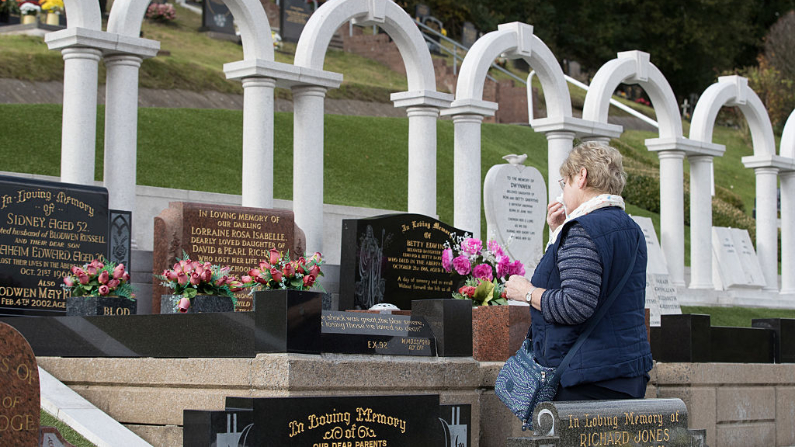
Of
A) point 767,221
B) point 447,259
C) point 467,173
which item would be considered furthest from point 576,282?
point 767,221

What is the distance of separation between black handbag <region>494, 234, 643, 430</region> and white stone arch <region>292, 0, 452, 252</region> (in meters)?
9.16

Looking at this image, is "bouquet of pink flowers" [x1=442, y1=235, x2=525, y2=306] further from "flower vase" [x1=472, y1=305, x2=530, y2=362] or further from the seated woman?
the seated woman

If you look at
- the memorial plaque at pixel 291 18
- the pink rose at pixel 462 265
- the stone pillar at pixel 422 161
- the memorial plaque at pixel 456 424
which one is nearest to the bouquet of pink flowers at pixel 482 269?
the pink rose at pixel 462 265

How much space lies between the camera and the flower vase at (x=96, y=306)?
9133 mm

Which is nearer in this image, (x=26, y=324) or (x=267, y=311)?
(x=267, y=311)

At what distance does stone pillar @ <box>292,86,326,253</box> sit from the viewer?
1402 centimetres

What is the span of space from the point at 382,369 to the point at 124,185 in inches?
240

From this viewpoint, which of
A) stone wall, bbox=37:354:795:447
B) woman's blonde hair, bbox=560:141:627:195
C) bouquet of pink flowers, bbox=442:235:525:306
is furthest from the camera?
bouquet of pink flowers, bbox=442:235:525:306

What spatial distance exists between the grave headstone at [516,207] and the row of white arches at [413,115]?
55cm

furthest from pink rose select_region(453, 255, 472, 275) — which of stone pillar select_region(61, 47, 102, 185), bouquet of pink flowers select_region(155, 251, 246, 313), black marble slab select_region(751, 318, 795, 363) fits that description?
stone pillar select_region(61, 47, 102, 185)

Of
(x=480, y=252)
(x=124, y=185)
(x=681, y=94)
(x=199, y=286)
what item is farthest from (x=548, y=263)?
(x=681, y=94)

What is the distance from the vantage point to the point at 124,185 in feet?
40.5

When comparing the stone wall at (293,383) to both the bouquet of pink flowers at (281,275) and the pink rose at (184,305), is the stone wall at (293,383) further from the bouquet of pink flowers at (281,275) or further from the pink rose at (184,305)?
the bouquet of pink flowers at (281,275)

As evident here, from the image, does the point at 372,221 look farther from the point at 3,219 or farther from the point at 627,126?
the point at 627,126
